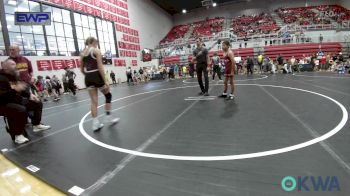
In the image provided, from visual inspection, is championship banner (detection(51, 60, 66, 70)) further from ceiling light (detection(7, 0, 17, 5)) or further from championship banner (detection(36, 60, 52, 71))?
ceiling light (detection(7, 0, 17, 5))

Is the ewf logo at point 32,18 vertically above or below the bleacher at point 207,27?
below

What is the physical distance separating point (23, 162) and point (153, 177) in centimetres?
174

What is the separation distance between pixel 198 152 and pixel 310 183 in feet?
3.62

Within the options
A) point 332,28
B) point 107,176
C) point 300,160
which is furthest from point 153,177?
point 332,28

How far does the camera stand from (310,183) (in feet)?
5.75

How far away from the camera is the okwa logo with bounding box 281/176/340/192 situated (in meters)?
1.68

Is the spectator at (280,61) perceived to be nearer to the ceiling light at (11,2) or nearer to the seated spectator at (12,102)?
the seated spectator at (12,102)

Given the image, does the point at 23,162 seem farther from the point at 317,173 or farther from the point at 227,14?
the point at 227,14

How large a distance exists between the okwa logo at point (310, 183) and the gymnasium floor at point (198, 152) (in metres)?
0.04

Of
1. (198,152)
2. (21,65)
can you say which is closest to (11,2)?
(21,65)

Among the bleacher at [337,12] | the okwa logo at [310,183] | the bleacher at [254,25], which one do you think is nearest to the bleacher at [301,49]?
the bleacher at [254,25]

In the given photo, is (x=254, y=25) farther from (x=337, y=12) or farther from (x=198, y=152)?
(x=198, y=152)

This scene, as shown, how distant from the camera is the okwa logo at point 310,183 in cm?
A: 168

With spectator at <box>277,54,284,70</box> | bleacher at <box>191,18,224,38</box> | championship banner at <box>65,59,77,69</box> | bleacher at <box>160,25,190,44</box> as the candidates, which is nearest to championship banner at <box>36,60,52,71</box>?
championship banner at <box>65,59,77,69</box>
